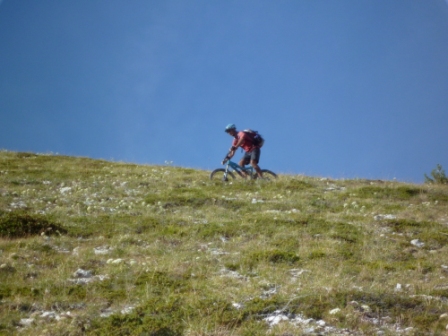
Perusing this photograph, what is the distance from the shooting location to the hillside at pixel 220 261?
7.66 metres

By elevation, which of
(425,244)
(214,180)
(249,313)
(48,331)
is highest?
(214,180)

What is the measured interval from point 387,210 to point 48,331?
1400 centimetres

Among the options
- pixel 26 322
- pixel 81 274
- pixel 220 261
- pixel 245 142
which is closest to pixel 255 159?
pixel 245 142

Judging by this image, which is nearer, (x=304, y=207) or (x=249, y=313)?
(x=249, y=313)

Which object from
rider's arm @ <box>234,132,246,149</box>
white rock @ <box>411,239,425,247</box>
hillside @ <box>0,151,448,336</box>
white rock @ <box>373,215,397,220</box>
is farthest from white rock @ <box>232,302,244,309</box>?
rider's arm @ <box>234,132,246,149</box>

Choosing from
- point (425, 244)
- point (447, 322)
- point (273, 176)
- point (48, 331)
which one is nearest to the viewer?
point (48, 331)

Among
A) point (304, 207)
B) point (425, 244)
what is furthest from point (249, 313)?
point (304, 207)

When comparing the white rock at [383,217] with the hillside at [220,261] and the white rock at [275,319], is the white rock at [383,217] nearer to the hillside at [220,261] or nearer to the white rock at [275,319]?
the hillside at [220,261]

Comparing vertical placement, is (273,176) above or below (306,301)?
above

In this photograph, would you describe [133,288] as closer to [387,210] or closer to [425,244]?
[425,244]

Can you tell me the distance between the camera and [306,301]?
26.9ft

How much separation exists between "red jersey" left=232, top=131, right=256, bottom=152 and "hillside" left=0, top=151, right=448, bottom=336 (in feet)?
8.51

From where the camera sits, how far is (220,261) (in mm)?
11234

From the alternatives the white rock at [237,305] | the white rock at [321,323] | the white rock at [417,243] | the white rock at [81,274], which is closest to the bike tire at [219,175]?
the white rock at [417,243]
